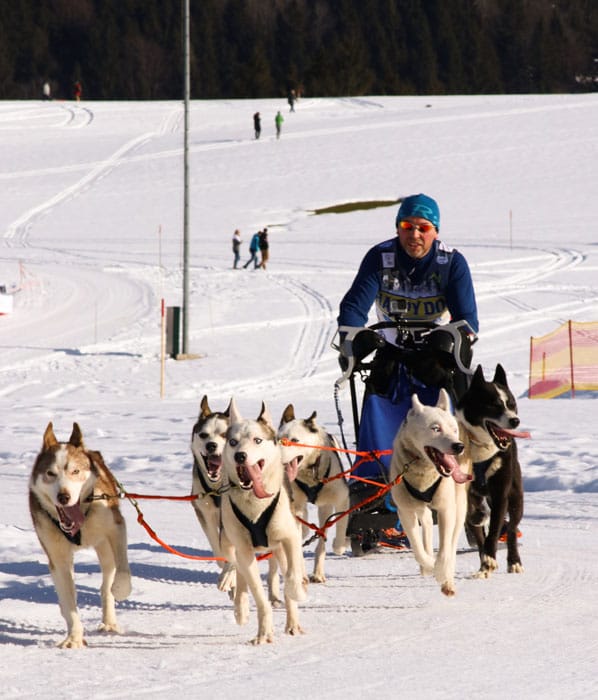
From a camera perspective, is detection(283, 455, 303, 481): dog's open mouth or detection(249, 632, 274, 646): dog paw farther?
detection(283, 455, 303, 481): dog's open mouth

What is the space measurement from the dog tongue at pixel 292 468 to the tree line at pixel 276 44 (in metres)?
114

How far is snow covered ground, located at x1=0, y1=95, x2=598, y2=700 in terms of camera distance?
15.7ft

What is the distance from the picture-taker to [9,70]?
12225cm

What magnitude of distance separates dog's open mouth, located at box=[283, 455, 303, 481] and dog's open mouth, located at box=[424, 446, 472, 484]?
1208 mm

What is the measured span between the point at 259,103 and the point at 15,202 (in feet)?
78.5

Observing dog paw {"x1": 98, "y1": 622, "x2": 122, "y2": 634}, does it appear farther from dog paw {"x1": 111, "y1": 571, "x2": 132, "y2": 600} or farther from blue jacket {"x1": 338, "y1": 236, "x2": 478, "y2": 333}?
blue jacket {"x1": 338, "y1": 236, "x2": 478, "y2": 333}

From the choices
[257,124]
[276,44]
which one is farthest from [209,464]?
[276,44]

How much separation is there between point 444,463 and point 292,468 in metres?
1.33

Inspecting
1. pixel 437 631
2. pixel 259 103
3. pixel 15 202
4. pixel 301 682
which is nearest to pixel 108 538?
pixel 301 682

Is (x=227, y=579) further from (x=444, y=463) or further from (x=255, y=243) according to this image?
(x=255, y=243)

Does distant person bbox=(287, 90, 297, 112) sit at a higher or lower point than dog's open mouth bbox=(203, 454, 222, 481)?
higher

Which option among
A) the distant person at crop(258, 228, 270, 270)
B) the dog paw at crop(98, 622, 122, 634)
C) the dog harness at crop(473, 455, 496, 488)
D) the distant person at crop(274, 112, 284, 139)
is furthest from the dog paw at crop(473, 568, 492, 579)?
the distant person at crop(274, 112, 284, 139)

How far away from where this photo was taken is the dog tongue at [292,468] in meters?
6.18

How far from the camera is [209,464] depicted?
19.0ft
